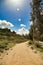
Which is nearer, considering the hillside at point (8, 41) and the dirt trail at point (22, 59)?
the dirt trail at point (22, 59)

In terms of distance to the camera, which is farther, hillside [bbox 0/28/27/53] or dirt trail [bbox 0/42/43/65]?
hillside [bbox 0/28/27/53]

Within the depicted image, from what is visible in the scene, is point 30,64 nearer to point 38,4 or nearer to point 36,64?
point 36,64

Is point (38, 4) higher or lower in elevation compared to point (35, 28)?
higher

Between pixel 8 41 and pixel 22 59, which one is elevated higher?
pixel 22 59

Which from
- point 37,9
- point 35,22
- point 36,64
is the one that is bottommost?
point 36,64

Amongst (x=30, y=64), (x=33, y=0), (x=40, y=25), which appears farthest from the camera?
(x=40, y=25)

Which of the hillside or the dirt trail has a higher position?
the dirt trail

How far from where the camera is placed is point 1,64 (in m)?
12.3

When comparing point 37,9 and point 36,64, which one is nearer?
point 36,64

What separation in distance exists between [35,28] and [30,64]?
26.2 m

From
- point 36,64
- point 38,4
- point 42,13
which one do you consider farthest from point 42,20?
point 36,64

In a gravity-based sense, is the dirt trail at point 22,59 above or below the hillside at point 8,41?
above

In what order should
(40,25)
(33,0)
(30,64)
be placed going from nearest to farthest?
1. (30,64)
2. (33,0)
3. (40,25)

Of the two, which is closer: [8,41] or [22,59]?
[22,59]
